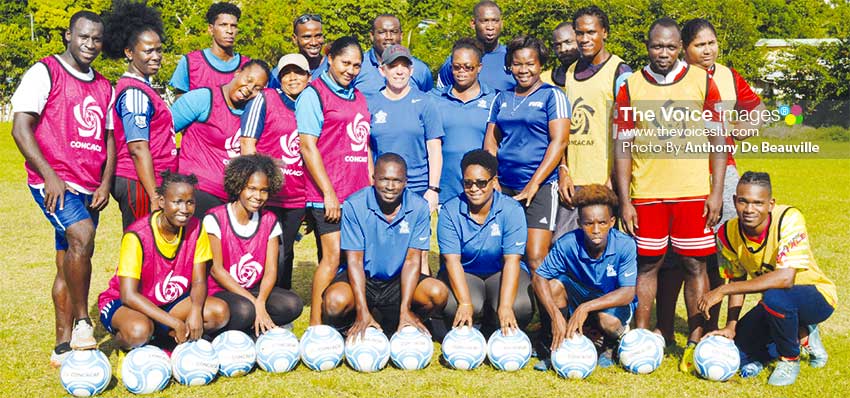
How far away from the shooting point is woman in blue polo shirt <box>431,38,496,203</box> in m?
7.39

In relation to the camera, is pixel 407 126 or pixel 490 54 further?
pixel 490 54

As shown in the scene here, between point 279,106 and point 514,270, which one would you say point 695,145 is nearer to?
point 514,270

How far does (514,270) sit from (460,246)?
1.58 feet

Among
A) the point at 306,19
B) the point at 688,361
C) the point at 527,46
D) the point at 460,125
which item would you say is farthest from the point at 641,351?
the point at 306,19

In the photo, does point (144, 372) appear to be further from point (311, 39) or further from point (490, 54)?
point (490, 54)

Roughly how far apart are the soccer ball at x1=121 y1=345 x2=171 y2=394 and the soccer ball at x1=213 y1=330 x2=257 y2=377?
15.6 inches

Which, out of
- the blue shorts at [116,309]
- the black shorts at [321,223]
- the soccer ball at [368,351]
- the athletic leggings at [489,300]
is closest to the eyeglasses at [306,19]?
the black shorts at [321,223]

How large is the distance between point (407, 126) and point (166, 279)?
2.35 meters

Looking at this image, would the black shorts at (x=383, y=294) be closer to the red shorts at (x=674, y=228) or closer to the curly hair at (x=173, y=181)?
the curly hair at (x=173, y=181)

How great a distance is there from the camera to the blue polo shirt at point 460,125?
7.43 metres

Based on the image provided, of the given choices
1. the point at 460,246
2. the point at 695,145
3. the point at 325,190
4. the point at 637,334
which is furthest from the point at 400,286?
the point at 695,145

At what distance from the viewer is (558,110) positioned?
6789 millimetres

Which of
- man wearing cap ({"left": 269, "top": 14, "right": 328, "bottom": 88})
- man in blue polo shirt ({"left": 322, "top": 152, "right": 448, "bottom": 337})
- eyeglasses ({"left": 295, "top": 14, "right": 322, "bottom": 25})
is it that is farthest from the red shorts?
eyeglasses ({"left": 295, "top": 14, "right": 322, "bottom": 25})

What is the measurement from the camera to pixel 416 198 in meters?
6.68
